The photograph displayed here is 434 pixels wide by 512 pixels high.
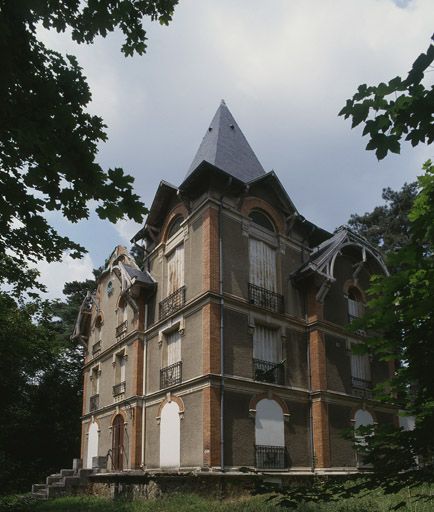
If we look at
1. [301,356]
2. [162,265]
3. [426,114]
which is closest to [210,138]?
[162,265]

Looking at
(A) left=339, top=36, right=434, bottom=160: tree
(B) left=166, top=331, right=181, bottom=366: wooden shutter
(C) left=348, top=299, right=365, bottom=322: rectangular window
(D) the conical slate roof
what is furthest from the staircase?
(A) left=339, top=36, right=434, bottom=160: tree

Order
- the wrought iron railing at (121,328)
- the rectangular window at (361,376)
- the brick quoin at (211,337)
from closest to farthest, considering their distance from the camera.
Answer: the brick quoin at (211,337) < the rectangular window at (361,376) < the wrought iron railing at (121,328)

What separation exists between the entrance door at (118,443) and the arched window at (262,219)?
32.0 ft

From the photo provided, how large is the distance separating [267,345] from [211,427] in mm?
4158

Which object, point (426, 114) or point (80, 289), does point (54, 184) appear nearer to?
point (426, 114)

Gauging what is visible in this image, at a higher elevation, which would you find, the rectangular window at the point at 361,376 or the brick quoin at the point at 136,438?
the rectangular window at the point at 361,376

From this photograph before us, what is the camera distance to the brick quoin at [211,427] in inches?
640

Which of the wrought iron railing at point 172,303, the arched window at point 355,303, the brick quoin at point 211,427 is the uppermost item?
the arched window at point 355,303

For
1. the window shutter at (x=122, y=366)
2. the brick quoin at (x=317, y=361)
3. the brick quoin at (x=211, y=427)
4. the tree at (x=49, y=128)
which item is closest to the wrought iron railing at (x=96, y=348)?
the window shutter at (x=122, y=366)

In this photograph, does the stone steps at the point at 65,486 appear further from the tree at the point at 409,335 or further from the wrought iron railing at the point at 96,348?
the tree at the point at 409,335

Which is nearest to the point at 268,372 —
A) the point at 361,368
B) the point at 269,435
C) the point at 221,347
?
the point at 269,435

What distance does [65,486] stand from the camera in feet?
70.3

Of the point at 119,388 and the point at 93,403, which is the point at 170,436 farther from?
the point at 93,403

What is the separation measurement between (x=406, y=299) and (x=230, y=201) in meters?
15.1
